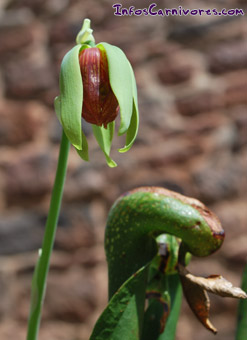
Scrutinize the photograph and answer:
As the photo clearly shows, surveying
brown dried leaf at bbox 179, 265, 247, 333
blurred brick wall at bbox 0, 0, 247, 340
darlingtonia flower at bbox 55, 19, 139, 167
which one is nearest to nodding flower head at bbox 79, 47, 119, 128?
darlingtonia flower at bbox 55, 19, 139, 167

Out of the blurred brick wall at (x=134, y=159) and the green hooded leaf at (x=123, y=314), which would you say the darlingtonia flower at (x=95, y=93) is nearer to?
the green hooded leaf at (x=123, y=314)

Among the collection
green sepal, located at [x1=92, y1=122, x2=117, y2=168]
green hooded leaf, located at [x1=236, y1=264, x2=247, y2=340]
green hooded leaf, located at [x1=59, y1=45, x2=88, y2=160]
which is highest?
green hooded leaf, located at [x1=59, y1=45, x2=88, y2=160]

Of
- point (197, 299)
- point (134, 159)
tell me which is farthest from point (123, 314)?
point (134, 159)

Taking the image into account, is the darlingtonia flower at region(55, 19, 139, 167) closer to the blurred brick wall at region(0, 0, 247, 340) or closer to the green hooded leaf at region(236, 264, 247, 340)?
the green hooded leaf at region(236, 264, 247, 340)

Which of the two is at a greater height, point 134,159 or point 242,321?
point 134,159

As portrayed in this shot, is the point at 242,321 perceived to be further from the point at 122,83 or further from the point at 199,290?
the point at 122,83

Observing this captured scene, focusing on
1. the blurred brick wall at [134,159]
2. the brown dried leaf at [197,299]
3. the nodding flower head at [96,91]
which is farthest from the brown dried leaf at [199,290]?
the blurred brick wall at [134,159]
